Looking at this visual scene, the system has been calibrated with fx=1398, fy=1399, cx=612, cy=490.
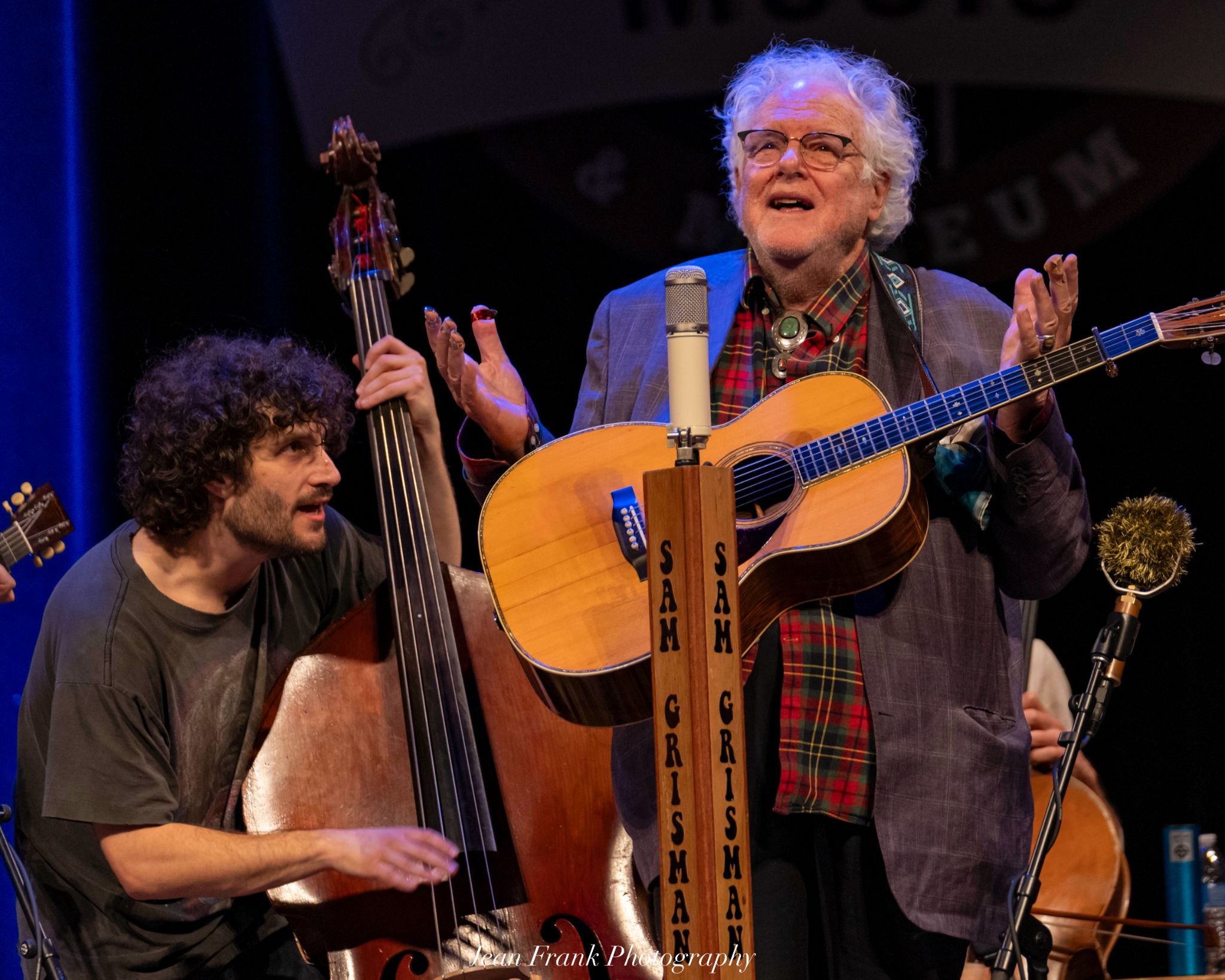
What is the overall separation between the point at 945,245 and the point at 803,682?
1989mm

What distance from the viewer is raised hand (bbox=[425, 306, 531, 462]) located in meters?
2.60

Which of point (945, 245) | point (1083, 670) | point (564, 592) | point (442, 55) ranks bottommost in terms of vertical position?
point (1083, 670)

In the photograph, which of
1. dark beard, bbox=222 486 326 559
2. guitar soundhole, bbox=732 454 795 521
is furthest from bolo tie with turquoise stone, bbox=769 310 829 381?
dark beard, bbox=222 486 326 559

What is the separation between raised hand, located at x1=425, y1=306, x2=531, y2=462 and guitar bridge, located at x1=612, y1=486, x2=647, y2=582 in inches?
13.4

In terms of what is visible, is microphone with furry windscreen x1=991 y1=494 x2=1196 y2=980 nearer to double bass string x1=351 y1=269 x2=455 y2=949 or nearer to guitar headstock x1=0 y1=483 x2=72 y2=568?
double bass string x1=351 y1=269 x2=455 y2=949

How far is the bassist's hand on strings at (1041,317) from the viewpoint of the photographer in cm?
221

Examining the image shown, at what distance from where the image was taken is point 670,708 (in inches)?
73.2

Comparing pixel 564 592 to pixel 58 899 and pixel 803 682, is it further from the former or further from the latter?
pixel 58 899

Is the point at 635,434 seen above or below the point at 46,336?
below

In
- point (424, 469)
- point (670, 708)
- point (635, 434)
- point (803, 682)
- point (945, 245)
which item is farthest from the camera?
point (945, 245)

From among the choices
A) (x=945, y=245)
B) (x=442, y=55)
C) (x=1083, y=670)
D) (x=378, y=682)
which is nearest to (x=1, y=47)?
(x=442, y=55)

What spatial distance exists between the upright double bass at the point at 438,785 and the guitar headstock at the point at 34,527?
100cm

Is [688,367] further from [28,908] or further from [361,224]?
[28,908]

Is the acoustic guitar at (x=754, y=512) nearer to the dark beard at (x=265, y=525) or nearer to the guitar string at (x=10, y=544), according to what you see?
the dark beard at (x=265, y=525)
